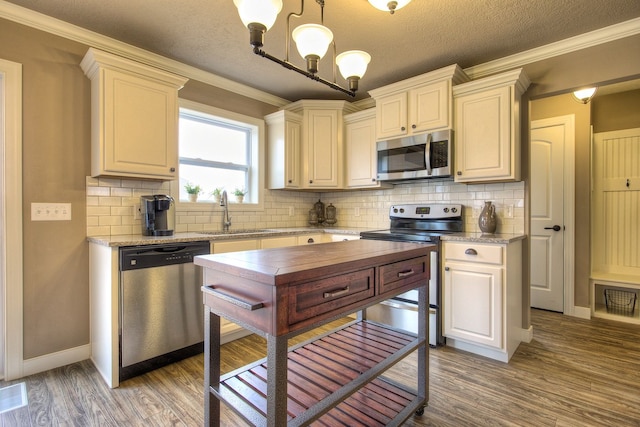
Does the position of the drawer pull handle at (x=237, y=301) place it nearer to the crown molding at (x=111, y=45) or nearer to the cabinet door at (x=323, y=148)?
the crown molding at (x=111, y=45)

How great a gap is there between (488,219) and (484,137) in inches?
27.9

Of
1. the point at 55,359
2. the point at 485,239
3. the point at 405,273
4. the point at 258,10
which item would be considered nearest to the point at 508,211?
the point at 485,239

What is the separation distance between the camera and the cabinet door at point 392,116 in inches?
122

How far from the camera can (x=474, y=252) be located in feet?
8.14

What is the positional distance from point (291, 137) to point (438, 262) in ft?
6.87

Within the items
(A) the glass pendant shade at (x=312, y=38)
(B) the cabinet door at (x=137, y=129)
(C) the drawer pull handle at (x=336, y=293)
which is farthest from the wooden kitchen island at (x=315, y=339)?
(B) the cabinet door at (x=137, y=129)

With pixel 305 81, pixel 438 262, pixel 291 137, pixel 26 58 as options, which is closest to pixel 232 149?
pixel 291 137

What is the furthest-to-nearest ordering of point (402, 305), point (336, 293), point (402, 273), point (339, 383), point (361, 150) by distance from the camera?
point (361, 150) < point (402, 305) < point (402, 273) < point (339, 383) < point (336, 293)

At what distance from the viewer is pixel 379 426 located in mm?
1525

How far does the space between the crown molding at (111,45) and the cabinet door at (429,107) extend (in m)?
1.74

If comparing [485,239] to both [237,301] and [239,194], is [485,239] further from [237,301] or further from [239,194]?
[239,194]

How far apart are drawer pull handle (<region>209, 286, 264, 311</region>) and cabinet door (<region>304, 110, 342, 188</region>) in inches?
101

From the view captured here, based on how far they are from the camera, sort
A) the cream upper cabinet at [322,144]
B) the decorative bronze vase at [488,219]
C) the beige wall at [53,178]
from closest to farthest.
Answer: the beige wall at [53,178] < the decorative bronze vase at [488,219] < the cream upper cabinet at [322,144]

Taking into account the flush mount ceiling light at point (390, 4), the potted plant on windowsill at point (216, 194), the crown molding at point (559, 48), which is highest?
the crown molding at point (559, 48)
